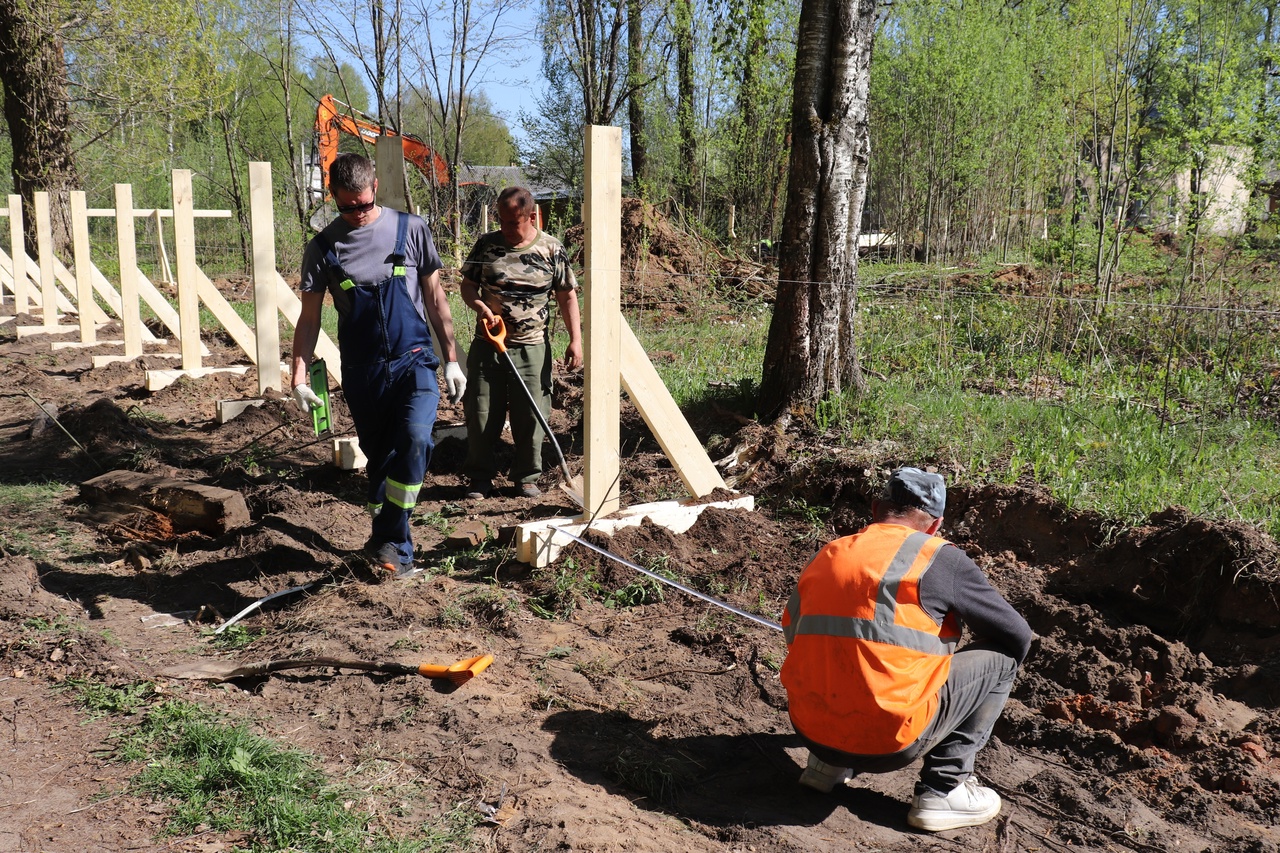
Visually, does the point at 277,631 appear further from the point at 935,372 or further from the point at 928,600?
the point at 935,372

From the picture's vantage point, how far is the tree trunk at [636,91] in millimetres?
15721

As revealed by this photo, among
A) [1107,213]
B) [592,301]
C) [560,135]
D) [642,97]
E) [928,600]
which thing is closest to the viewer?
[928,600]

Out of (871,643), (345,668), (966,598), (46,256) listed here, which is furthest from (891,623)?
(46,256)

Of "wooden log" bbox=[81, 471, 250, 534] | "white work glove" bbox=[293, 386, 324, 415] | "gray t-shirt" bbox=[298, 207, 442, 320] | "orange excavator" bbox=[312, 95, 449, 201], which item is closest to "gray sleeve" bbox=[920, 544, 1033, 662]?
"gray t-shirt" bbox=[298, 207, 442, 320]

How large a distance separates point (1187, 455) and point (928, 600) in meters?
3.29

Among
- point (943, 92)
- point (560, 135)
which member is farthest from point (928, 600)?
point (560, 135)

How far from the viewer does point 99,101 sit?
15922mm

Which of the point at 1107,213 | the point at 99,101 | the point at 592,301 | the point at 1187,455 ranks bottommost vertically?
the point at 1187,455

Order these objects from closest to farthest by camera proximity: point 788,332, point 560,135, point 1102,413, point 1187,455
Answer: point 1187,455
point 1102,413
point 788,332
point 560,135

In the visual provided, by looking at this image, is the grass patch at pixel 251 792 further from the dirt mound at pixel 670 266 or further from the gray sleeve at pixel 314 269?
the dirt mound at pixel 670 266

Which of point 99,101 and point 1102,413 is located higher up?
point 99,101

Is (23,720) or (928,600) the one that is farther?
(23,720)

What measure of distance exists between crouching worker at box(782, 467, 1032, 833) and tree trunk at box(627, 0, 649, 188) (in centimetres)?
1337

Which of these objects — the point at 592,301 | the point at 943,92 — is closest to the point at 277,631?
the point at 592,301
